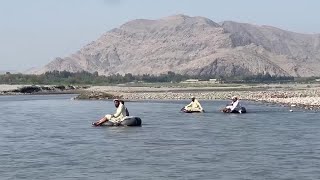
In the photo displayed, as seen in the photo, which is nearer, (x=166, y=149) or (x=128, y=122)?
(x=166, y=149)

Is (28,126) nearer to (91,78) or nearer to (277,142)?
(277,142)

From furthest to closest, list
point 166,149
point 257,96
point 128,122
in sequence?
point 257,96 < point 128,122 < point 166,149

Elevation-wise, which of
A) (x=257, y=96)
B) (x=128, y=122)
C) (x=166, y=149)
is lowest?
(x=166, y=149)

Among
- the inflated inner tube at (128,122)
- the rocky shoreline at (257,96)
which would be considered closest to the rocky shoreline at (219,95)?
the rocky shoreline at (257,96)

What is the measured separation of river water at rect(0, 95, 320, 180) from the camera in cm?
2298

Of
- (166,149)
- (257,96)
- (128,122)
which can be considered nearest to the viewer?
(166,149)

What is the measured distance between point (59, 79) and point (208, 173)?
6343 inches

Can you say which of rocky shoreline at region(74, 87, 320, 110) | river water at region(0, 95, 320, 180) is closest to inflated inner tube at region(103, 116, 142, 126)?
river water at region(0, 95, 320, 180)

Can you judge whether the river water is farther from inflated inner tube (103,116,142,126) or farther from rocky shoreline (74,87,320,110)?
rocky shoreline (74,87,320,110)

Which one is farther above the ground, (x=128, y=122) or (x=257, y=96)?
(x=257, y=96)

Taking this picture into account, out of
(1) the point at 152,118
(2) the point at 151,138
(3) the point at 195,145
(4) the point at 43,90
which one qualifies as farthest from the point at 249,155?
(4) the point at 43,90

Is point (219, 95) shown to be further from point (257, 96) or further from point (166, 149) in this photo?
point (166, 149)

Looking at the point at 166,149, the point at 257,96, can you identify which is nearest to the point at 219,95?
the point at 257,96

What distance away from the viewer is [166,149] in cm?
2888
